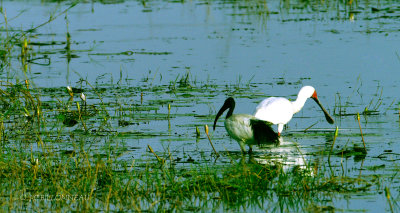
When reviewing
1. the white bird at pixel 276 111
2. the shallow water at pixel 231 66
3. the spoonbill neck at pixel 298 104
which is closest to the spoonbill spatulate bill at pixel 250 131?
the shallow water at pixel 231 66

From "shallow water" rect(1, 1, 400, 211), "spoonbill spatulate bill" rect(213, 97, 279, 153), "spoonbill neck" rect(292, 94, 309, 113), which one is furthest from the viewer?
"spoonbill neck" rect(292, 94, 309, 113)

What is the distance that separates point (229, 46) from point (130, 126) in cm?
590

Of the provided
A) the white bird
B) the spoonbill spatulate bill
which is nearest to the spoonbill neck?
the white bird

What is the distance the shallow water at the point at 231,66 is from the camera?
27.7 ft

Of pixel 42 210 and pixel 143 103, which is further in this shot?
pixel 143 103

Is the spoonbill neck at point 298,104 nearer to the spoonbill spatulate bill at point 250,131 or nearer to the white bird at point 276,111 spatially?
the white bird at point 276,111

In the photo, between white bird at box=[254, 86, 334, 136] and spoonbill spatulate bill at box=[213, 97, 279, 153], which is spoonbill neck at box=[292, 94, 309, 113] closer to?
white bird at box=[254, 86, 334, 136]

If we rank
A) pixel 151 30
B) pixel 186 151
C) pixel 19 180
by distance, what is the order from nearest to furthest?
pixel 19 180
pixel 186 151
pixel 151 30

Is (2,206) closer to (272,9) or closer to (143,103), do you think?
(143,103)

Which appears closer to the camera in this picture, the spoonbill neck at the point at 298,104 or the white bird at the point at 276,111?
the white bird at the point at 276,111

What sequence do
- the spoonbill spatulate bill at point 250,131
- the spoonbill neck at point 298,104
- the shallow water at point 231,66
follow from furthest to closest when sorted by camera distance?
1. the spoonbill neck at point 298,104
2. the shallow water at point 231,66
3. the spoonbill spatulate bill at point 250,131

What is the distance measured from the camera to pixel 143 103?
10422mm

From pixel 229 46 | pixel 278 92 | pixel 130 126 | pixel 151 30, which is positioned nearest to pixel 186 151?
pixel 130 126

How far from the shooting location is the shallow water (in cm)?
845
